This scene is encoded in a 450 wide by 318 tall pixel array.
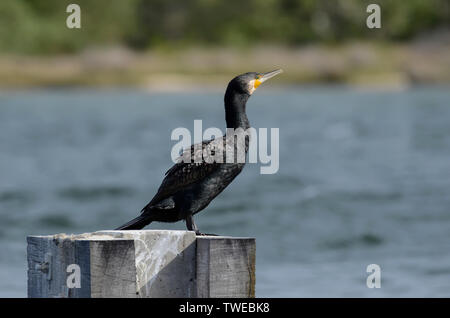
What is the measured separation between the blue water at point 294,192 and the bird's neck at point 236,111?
3.45 meters

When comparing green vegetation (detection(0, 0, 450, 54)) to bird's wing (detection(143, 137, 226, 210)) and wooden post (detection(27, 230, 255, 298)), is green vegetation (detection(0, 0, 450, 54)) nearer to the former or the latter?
bird's wing (detection(143, 137, 226, 210))

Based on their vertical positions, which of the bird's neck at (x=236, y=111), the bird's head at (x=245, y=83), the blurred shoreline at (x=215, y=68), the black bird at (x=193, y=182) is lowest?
the black bird at (x=193, y=182)

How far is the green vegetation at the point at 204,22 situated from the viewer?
65688mm

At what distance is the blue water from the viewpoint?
11828 millimetres

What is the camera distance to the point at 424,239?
13672mm

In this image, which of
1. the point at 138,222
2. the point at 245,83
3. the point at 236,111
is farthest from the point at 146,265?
the point at 245,83

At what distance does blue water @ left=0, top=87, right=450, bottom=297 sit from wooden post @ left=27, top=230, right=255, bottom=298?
183 inches

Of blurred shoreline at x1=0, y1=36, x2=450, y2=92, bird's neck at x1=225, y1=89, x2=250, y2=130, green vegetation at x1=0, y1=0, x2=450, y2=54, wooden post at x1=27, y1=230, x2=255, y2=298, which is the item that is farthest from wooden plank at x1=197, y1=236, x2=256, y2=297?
green vegetation at x1=0, y1=0, x2=450, y2=54

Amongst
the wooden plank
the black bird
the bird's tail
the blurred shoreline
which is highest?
the blurred shoreline

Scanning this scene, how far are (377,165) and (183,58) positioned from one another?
40180 millimetres

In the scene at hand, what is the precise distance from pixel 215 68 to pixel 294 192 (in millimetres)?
39668

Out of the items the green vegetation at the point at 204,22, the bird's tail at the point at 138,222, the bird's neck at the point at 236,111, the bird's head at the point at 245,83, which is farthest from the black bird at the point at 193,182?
the green vegetation at the point at 204,22

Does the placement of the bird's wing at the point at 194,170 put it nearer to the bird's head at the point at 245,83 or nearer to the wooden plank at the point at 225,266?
the bird's head at the point at 245,83

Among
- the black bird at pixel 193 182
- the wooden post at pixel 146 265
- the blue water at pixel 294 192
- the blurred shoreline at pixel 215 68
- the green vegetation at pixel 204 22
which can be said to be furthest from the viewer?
the green vegetation at pixel 204 22
